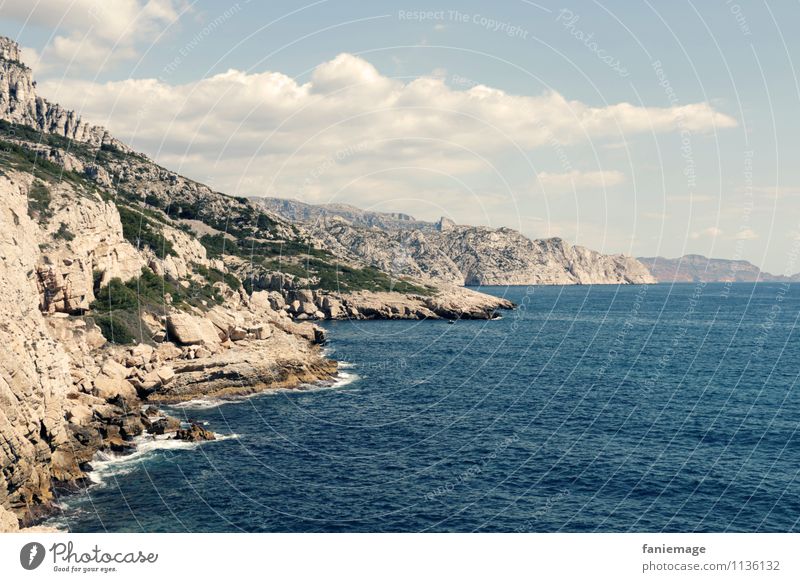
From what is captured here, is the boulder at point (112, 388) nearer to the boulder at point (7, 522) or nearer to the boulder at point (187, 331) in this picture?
the boulder at point (187, 331)

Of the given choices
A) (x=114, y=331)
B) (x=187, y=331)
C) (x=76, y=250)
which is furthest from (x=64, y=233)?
(x=187, y=331)

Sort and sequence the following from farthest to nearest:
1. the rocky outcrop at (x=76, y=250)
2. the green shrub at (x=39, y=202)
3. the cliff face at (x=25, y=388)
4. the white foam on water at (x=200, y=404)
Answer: the green shrub at (x=39, y=202)
the white foam on water at (x=200, y=404)
the rocky outcrop at (x=76, y=250)
the cliff face at (x=25, y=388)

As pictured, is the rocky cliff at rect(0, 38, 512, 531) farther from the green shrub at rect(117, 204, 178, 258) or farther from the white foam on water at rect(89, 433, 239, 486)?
the white foam on water at rect(89, 433, 239, 486)

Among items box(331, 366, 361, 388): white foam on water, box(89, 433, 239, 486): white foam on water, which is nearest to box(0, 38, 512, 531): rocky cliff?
box(89, 433, 239, 486): white foam on water

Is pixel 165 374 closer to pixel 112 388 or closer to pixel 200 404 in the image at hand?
pixel 200 404

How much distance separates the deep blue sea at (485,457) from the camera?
147 feet

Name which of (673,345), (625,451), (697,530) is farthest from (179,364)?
(673,345)

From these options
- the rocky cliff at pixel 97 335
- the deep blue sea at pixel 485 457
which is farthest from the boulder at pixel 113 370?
the deep blue sea at pixel 485 457

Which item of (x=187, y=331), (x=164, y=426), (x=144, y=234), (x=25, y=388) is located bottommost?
(x=164, y=426)

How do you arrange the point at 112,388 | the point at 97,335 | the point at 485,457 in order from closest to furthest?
the point at 485,457 → the point at 112,388 → the point at 97,335

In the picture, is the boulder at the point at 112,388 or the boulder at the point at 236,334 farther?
the boulder at the point at 236,334

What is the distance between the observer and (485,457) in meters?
58.7

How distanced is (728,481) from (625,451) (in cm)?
1002

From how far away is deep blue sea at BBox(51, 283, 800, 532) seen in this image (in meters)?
44.9
